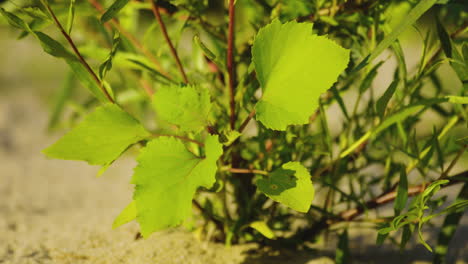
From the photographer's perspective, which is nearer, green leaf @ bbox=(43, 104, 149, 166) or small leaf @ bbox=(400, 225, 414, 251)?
green leaf @ bbox=(43, 104, 149, 166)

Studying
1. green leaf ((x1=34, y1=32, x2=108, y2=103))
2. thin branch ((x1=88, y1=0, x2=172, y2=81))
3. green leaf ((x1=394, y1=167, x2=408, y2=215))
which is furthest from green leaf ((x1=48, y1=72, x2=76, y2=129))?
green leaf ((x1=394, y1=167, x2=408, y2=215))

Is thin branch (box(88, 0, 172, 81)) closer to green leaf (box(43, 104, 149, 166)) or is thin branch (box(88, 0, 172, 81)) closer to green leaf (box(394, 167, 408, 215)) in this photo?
green leaf (box(43, 104, 149, 166))

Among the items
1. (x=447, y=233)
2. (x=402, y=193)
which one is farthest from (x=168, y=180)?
(x=447, y=233)

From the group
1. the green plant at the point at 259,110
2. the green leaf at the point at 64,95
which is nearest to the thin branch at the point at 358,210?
the green plant at the point at 259,110

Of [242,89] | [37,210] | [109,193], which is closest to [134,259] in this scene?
[242,89]

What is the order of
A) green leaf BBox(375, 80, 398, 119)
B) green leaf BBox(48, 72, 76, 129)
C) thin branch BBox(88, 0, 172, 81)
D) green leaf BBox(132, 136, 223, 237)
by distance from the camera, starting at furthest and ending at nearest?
1. green leaf BBox(48, 72, 76, 129)
2. thin branch BBox(88, 0, 172, 81)
3. green leaf BBox(375, 80, 398, 119)
4. green leaf BBox(132, 136, 223, 237)

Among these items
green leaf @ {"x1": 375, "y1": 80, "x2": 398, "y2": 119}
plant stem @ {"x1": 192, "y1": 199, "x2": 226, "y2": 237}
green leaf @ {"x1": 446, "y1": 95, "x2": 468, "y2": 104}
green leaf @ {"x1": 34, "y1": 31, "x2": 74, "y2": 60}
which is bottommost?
plant stem @ {"x1": 192, "y1": 199, "x2": 226, "y2": 237}
